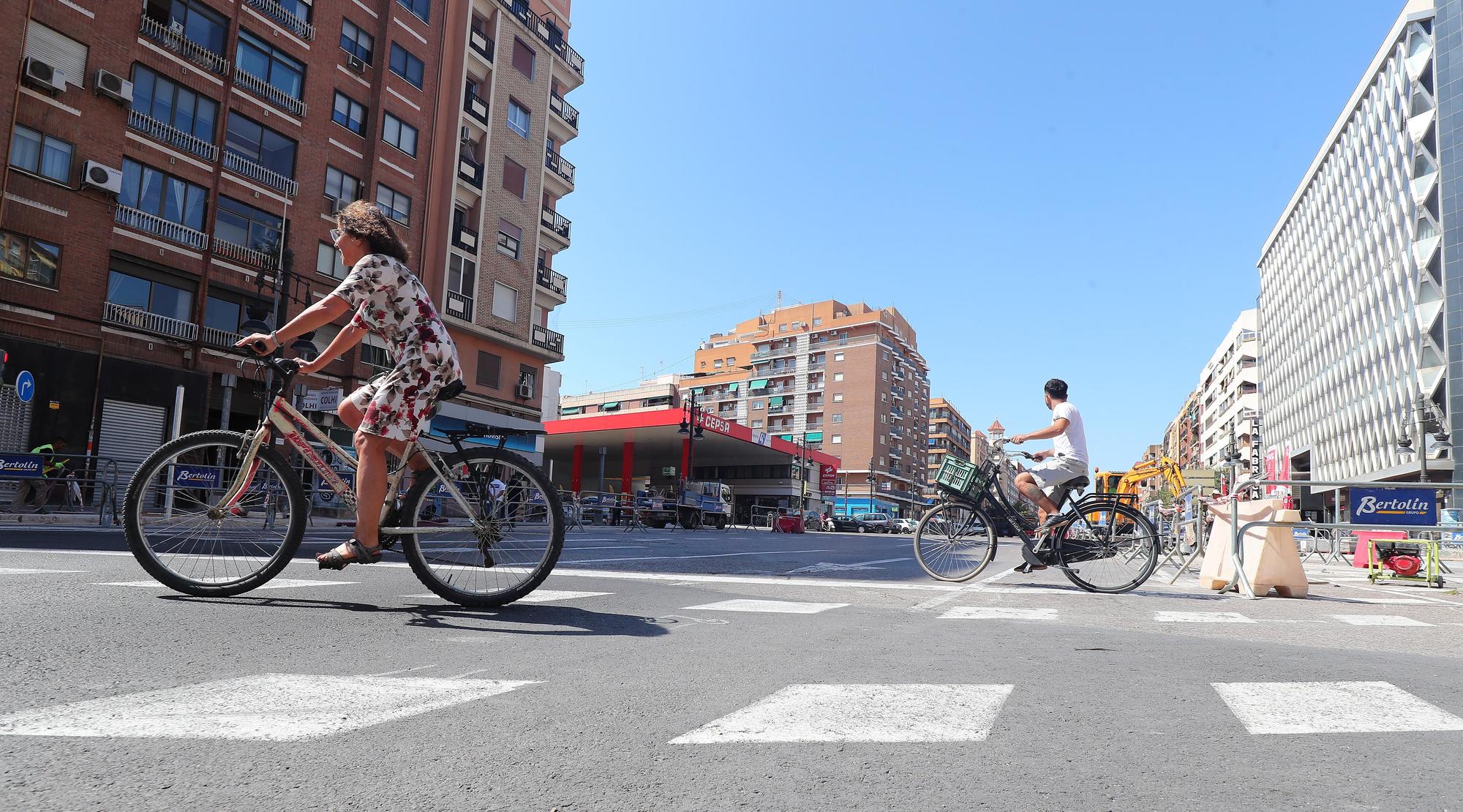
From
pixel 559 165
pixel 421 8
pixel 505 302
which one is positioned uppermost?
pixel 421 8

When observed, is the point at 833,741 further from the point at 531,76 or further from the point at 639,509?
the point at 531,76

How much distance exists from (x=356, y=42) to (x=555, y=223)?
11.5 meters

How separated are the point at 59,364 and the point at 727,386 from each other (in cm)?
8910

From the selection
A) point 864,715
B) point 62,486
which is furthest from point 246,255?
point 864,715

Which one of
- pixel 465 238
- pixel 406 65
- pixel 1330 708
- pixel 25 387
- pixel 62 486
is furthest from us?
pixel 465 238

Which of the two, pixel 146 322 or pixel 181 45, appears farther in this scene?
pixel 181 45

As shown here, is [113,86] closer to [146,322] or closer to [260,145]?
[260,145]

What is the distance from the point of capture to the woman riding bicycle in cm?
406

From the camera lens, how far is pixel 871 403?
308ft

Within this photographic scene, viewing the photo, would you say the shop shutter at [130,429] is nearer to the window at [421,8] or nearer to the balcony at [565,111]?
the window at [421,8]

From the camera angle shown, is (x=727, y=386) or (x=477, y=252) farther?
(x=727, y=386)

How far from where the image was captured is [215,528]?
423cm

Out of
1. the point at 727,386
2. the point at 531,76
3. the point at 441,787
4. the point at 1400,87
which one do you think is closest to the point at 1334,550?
the point at 441,787

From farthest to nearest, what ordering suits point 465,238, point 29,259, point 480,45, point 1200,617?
point 480,45, point 465,238, point 29,259, point 1200,617
